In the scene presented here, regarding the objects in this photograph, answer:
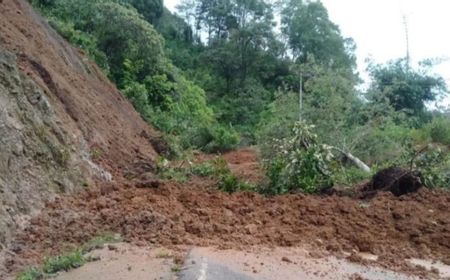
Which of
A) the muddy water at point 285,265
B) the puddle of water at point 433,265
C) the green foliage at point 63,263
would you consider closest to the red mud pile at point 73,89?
the green foliage at point 63,263

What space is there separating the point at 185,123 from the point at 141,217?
13706 millimetres

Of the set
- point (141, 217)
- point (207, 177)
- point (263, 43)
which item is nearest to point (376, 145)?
point (207, 177)

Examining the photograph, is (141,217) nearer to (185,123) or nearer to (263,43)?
(185,123)

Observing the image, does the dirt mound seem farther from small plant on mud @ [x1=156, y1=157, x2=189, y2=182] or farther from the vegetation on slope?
small plant on mud @ [x1=156, y1=157, x2=189, y2=182]

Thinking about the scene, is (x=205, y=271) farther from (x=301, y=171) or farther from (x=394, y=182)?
(x=394, y=182)

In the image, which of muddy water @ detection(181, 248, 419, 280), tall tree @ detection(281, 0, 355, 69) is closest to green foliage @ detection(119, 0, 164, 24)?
tall tree @ detection(281, 0, 355, 69)

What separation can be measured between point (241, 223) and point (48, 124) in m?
3.39

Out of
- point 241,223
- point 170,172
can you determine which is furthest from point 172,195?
point 170,172

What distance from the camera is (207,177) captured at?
11273 mm

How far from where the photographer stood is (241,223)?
7328 millimetres

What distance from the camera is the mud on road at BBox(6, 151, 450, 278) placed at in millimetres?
6395

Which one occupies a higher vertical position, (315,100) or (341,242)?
(315,100)

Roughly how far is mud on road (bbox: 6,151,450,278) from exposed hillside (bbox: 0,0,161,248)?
0.34 m

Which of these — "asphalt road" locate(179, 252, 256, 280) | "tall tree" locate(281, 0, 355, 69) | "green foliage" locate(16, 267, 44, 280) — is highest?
"tall tree" locate(281, 0, 355, 69)
